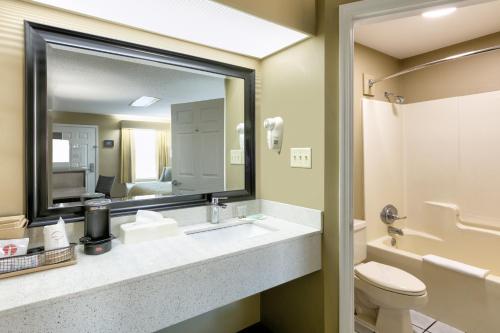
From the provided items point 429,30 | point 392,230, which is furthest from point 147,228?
point 429,30

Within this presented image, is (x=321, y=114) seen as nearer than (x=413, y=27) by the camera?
Yes

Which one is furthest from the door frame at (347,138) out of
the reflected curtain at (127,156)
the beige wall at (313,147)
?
A: the reflected curtain at (127,156)

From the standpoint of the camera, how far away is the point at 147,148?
60.7 inches

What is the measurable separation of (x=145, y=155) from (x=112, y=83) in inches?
16.4

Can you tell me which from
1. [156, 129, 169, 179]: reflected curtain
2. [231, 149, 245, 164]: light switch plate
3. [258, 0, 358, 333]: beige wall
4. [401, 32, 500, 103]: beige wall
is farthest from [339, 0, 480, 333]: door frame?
[401, 32, 500, 103]: beige wall

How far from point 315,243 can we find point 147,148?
1.11m

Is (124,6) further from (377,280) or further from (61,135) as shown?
(377,280)

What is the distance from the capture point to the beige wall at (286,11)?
134 centimetres

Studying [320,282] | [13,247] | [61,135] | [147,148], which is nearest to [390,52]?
[320,282]

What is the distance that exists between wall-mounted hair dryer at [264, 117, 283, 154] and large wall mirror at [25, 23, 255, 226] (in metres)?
0.17

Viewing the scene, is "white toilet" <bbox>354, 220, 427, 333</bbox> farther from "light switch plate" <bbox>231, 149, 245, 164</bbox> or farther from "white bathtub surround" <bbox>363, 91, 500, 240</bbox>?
"light switch plate" <bbox>231, 149, 245, 164</bbox>

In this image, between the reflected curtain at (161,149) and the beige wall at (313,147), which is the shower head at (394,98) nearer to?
the beige wall at (313,147)

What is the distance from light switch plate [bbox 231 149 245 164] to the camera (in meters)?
1.90

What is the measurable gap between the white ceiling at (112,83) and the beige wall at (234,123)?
19 centimetres
